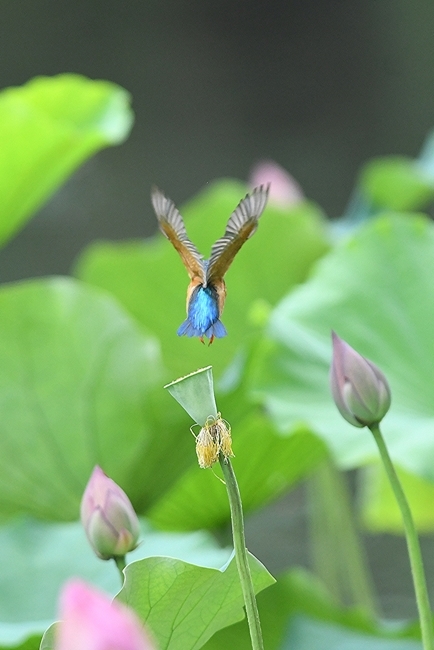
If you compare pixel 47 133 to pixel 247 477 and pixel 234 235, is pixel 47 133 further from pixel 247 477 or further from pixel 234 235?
pixel 234 235

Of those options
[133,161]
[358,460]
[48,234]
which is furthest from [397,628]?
[133,161]

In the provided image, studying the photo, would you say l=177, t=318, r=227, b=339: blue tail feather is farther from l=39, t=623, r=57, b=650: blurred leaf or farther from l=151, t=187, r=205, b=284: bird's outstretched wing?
l=39, t=623, r=57, b=650: blurred leaf

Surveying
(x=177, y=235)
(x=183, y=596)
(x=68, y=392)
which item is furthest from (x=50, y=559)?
(x=177, y=235)

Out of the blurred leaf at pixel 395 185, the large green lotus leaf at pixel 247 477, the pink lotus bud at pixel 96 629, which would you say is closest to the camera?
the pink lotus bud at pixel 96 629

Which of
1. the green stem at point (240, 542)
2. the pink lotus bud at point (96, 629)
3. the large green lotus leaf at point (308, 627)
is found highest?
the large green lotus leaf at point (308, 627)

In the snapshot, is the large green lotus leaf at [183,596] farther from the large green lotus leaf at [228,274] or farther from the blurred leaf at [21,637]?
the large green lotus leaf at [228,274]

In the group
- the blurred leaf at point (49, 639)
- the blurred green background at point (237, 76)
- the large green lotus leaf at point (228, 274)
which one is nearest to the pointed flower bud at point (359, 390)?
the blurred leaf at point (49, 639)

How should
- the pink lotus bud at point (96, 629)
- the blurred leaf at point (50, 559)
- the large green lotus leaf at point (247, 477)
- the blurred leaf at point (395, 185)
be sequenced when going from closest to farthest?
1. the pink lotus bud at point (96, 629)
2. the blurred leaf at point (50, 559)
3. the large green lotus leaf at point (247, 477)
4. the blurred leaf at point (395, 185)
